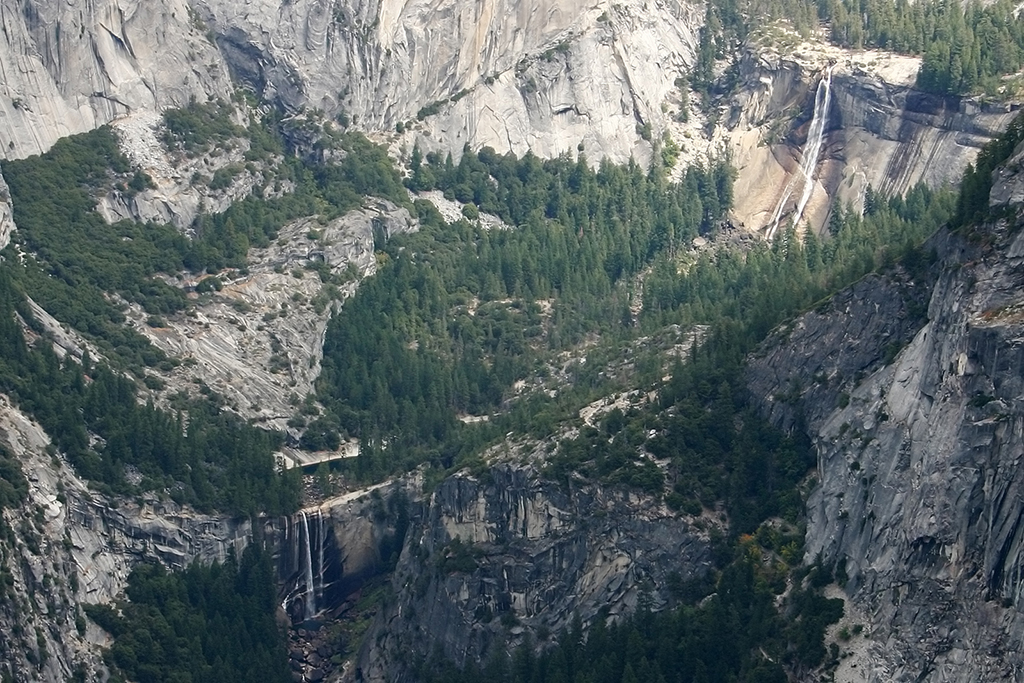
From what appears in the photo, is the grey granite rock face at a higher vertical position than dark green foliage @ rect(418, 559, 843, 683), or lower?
higher

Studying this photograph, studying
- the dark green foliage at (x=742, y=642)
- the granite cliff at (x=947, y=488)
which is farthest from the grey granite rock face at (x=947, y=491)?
the dark green foliage at (x=742, y=642)

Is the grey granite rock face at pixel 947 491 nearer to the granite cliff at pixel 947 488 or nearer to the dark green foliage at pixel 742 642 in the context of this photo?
the granite cliff at pixel 947 488

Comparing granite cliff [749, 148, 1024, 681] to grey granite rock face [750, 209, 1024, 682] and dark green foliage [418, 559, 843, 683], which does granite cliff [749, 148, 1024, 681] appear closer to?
grey granite rock face [750, 209, 1024, 682]

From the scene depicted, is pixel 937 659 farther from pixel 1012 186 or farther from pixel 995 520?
pixel 1012 186

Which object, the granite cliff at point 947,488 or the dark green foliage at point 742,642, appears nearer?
the granite cliff at point 947,488

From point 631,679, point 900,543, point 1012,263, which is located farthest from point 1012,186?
point 631,679

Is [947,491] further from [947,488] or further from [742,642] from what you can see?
[742,642]

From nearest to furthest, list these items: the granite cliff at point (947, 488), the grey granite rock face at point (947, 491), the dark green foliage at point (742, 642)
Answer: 1. the grey granite rock face at point (947, 491)
2. the granite cliff at point (947, 488)
3. the dark green foliage at point (742, 642)

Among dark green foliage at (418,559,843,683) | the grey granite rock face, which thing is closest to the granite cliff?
the grey granite rock face
